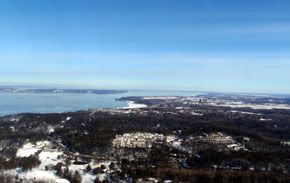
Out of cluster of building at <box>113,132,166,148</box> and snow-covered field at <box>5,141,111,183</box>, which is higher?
cluster of building at <box>113,132,166,148</box>

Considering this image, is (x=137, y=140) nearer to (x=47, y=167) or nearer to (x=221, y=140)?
(x=221, y=140)

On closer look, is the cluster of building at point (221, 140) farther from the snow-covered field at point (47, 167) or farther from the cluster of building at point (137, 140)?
the snow-covered field at point (47, 167)

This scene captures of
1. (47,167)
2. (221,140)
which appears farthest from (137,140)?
(47,167)

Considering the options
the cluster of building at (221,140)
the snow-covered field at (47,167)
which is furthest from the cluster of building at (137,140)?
the snow-covered field at (47,167)

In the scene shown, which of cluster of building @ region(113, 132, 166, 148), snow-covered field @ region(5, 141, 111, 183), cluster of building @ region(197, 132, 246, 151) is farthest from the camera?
cluster of building @ region(197, 132, 246, 151)

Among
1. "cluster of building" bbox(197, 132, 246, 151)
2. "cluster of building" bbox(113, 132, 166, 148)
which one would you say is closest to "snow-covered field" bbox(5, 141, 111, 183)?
"cluster of building" bbox(113, 132, 166, 148)

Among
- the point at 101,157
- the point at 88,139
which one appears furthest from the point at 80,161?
the point at 88,139

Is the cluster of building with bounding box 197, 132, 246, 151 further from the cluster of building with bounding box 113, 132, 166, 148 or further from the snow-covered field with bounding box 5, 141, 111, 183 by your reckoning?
the snow-covered field with bounding box 5, 141, 111, 183

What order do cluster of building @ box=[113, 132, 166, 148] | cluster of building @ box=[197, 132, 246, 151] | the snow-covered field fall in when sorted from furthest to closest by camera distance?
cluster of building @ box=[197, 132, 246, 151] → cluster of building @ box=[113, 132, 166, 148] → the snow-covered field

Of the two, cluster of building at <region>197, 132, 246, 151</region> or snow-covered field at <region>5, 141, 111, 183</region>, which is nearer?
snow-covered field at <region>5, 141, 111, 183</region>
